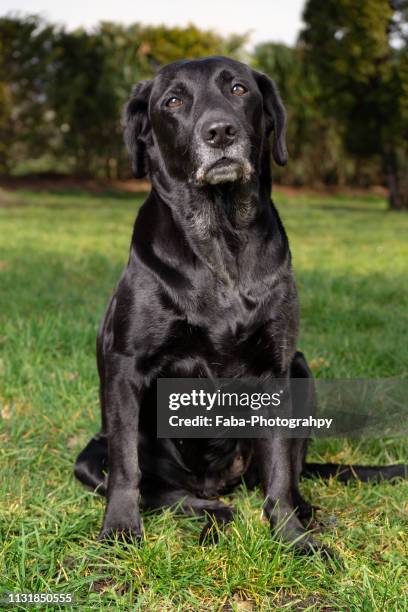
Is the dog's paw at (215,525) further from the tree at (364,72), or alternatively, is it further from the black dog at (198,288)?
the tree at (364,72)

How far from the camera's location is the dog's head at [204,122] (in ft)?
7.98

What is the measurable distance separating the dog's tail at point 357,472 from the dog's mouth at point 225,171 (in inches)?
49.9

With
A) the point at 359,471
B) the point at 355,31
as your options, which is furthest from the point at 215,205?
the point at 355,31

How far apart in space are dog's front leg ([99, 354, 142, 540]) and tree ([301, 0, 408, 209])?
1774 centimetres

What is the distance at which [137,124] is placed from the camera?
2758mm

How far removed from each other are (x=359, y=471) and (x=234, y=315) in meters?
0.96

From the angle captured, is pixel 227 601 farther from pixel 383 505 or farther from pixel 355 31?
pixel 355 31

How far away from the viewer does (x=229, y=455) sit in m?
2.81

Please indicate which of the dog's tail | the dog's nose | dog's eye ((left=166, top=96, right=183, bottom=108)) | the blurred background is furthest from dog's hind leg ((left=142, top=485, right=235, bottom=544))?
the blurred background

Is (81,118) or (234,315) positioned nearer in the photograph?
(234,315)

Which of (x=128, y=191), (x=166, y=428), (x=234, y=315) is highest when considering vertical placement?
(x=234, y=315)

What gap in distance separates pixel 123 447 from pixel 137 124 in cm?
119

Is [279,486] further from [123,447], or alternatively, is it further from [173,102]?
[173,102]

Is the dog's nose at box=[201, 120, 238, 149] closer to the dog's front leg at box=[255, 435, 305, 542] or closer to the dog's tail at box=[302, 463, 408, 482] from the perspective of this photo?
the dog's front leg at box=[255, 435, 305, 542]
